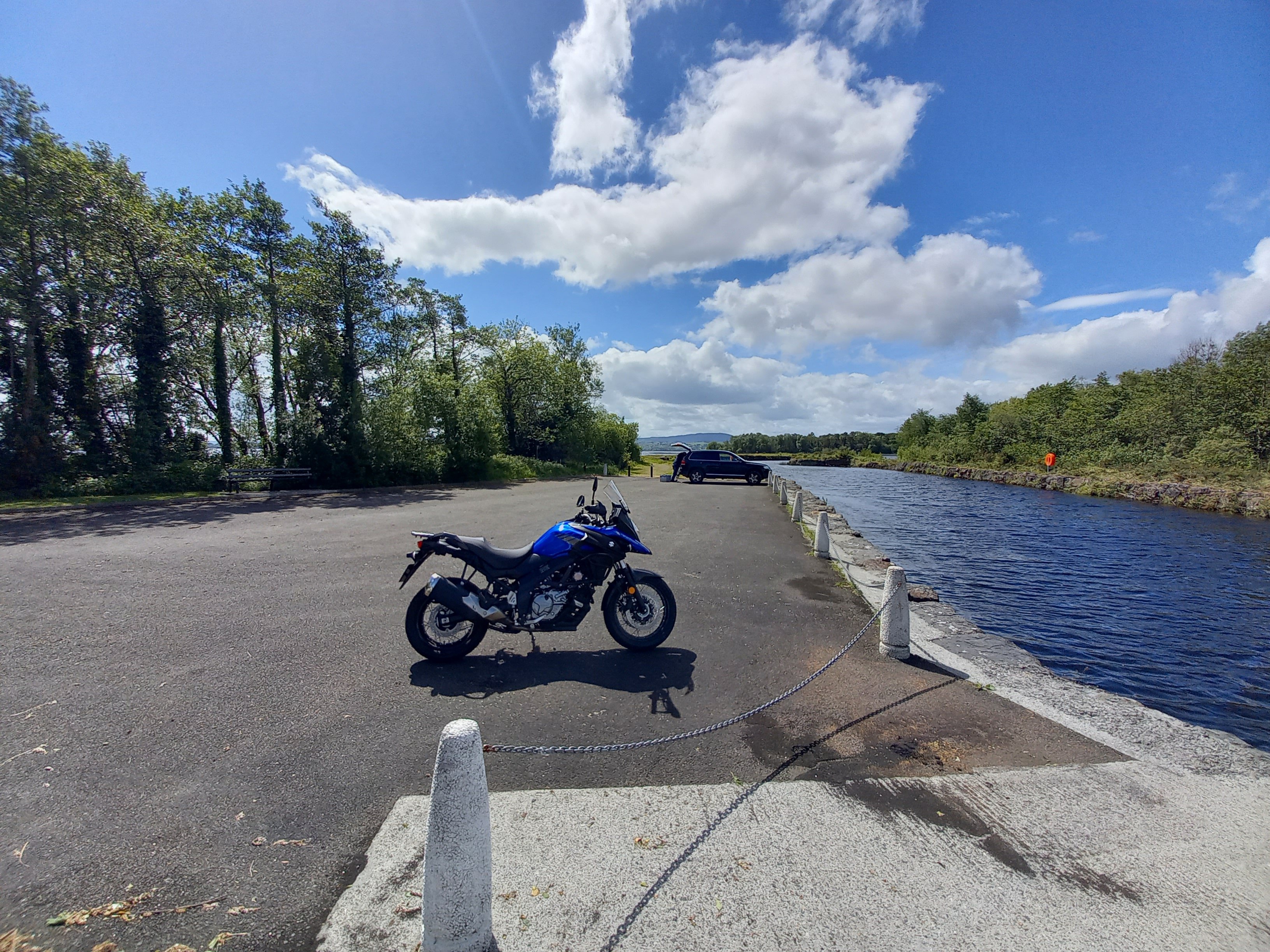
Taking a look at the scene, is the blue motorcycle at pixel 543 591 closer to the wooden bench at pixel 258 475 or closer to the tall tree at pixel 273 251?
the wooden bench at pixel 258 475

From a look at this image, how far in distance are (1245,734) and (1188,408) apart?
32.6 m

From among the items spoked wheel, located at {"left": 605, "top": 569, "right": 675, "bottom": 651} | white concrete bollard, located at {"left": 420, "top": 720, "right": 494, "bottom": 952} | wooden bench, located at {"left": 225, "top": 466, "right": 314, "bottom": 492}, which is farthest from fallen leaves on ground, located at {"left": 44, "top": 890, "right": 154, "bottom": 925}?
wooden bench, located at {"left": 225, "top": 466, "right": 314, "bottom": 492}

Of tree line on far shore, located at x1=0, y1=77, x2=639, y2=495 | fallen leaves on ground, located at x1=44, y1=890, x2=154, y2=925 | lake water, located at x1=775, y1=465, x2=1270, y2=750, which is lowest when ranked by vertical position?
lake water, located at x1=775, y1=465, x2=1270, y2=750

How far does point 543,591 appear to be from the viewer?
4520mm

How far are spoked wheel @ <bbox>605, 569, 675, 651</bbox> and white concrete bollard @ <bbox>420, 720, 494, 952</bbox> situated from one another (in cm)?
287

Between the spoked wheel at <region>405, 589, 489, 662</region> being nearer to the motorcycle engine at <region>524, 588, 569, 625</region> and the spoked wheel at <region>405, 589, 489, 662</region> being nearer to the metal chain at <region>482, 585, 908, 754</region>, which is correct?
the motorcycle engine at <region>524, 588, 569, 625</region>

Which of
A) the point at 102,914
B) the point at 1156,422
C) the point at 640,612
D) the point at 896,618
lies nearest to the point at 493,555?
the point at 640,612

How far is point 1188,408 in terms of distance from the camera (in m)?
26.8

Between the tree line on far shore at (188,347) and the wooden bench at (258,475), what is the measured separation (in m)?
0.58

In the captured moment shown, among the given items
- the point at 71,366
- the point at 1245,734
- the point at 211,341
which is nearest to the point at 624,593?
the point at 1245,734

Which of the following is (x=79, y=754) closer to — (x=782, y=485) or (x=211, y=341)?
(x=782, y=485)

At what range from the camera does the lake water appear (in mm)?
5570

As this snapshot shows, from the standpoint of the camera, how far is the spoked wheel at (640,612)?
4.68 metres

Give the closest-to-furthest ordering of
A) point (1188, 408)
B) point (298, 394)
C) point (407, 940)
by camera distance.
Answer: point (407, 940)
point (298, 394)
point (1188, 408)
